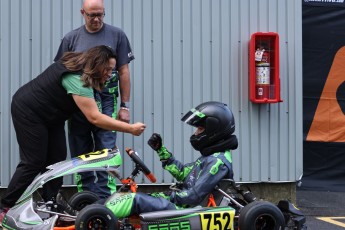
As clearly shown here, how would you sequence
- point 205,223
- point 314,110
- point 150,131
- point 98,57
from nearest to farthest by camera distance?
point 205,223
point 98,57
point 150,131
point 314,110

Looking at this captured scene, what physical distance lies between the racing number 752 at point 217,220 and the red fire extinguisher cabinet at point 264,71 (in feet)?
8.57

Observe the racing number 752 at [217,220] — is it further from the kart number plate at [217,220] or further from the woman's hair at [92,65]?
the woman's hair at [92,65]

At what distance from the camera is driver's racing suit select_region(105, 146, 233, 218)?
15.4 ft

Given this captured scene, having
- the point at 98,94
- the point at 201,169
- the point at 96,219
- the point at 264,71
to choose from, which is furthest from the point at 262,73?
the point at 96,219

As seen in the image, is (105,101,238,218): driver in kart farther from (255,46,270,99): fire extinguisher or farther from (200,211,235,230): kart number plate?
(255,46,270,99): fire extinguisher

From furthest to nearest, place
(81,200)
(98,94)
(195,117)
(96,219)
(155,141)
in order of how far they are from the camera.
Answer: (98,94) < (81,200) < (155,141) < (195,117) < (96,219)

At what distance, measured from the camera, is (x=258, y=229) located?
15.7ft

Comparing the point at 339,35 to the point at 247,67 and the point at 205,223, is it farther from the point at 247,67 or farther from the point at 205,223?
the point at 205,223

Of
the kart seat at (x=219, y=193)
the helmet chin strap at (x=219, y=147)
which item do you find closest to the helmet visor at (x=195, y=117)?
the helmet chin strap at (x=219, y=147)

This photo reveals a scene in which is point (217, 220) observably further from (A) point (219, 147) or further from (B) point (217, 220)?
(A) point (219, 147)

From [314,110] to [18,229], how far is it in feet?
16.5

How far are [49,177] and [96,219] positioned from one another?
63 cm

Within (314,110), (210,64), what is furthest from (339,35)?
(210,64)

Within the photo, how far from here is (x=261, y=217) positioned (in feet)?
15.5
